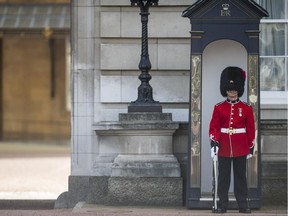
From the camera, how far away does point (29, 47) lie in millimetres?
32156

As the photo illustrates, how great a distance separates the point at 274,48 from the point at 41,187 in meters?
5.28

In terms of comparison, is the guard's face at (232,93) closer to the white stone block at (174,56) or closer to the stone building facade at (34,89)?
the white stone block at (174,56)

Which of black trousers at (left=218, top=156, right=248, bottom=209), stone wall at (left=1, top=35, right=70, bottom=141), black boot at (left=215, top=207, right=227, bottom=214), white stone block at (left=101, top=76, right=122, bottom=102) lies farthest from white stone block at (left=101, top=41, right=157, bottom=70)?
stone wall at (left=1, top=35, right=70, bottom=141)

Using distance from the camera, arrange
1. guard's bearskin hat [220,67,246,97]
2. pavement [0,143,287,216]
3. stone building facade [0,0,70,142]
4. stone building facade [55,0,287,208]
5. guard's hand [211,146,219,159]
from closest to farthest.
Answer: guard's hand [211,146,219,159] < guard's bearskin hat [220,67,246,97] < pavement [0,143,287,216] < stone building facade [55,0,287,208] < stone building facade [0,0,70,142]

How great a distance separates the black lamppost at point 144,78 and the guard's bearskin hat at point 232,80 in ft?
4.04

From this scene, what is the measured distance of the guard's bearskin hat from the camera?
487 inches

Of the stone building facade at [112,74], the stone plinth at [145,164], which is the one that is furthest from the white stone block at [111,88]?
the stone plinth at [145,164]

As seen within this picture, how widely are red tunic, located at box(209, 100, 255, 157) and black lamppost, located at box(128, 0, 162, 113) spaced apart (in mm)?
1237

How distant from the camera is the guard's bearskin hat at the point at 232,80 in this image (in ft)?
40.5

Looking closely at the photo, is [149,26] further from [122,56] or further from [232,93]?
[232,93]

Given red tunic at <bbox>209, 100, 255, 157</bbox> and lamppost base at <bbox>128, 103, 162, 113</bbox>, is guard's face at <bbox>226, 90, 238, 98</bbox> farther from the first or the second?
lamppost base at <bbox>128, 103, 162, 113</bbox>

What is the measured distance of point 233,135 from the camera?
12.3 m

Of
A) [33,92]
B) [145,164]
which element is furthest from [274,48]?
[33,92]

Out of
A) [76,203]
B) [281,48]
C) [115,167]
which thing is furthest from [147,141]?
[281,48]
